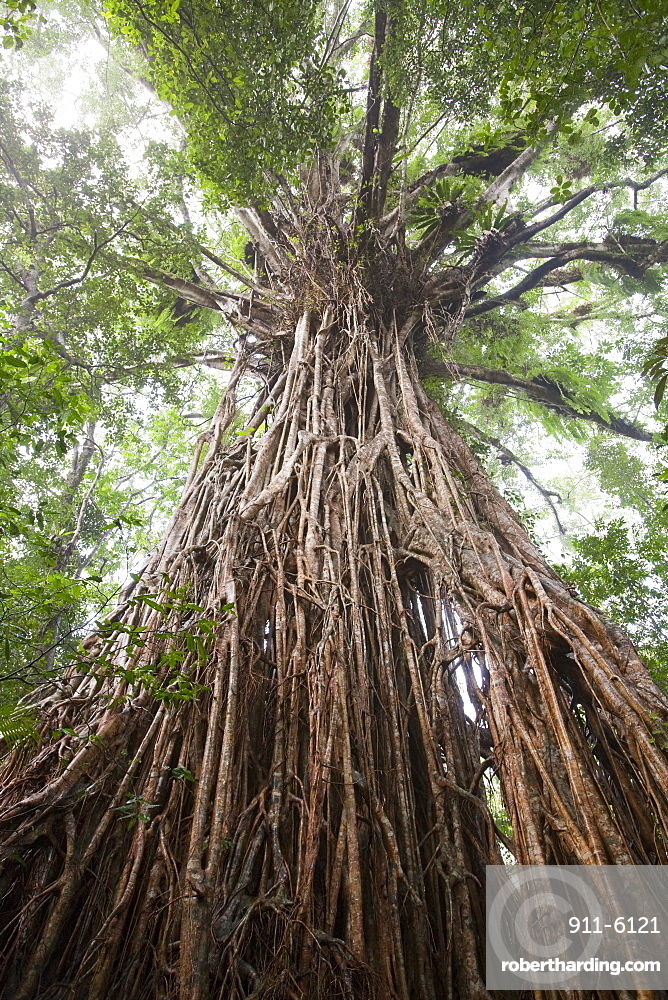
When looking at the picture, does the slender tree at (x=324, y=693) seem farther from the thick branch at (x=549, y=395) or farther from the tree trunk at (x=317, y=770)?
the thick branch at (x=549, y=395)

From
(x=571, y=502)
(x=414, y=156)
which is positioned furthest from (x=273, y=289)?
(x=571, y=502)

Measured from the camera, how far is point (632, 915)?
1562mm

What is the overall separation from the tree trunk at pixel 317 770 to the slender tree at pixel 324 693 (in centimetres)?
1

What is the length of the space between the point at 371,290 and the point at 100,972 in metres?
4.71

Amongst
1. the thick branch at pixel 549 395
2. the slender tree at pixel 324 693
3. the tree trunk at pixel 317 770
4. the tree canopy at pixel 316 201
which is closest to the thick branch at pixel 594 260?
the tree canopy at pixel 316 201

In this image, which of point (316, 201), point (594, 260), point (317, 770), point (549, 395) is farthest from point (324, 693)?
point (594, 260)

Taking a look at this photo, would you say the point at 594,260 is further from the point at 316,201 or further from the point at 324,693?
the point at 324,693

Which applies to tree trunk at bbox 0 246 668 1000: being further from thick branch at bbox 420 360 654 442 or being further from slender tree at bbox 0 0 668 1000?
thick branch at bbox 420 360 654 442

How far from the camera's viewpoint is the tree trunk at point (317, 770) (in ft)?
5.37

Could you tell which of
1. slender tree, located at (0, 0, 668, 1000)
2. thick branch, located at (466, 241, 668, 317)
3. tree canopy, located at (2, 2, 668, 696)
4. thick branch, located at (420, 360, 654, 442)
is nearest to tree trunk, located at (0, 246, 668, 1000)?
slender tree, located at (0, 0, 668, 1000)

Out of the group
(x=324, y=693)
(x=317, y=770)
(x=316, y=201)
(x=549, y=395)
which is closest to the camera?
(x=317, y=770)

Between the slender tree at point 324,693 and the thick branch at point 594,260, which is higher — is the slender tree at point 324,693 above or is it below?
below

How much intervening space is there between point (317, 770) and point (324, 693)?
0.99 feet

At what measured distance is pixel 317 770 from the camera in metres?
1.96
